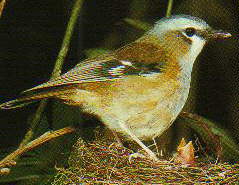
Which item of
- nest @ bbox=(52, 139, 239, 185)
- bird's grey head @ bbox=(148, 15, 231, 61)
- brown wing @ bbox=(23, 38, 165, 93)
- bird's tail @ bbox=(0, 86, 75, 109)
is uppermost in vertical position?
bird's grey head @ bbox=(148, 15, 231, 61)

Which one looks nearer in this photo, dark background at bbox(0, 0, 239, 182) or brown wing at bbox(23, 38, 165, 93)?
brown wing at bbox(23, 38, 165, 93)

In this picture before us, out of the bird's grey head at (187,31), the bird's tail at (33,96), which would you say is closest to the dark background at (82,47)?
the bird's grey head at (187,31)

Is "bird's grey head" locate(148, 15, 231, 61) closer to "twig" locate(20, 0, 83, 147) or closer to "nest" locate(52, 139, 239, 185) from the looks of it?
"twig" locate(20, 0, 83, 147)

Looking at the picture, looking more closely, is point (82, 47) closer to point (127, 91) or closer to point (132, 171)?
point (127, 91)

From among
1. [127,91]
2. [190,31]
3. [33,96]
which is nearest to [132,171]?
[127,91]

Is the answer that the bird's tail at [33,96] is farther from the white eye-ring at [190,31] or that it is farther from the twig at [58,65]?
the white eye-ring at [190,31]

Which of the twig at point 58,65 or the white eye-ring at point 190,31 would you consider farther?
the white eye-ring at point 190,31

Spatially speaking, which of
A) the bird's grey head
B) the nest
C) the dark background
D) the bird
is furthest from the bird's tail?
the bird's grey head
